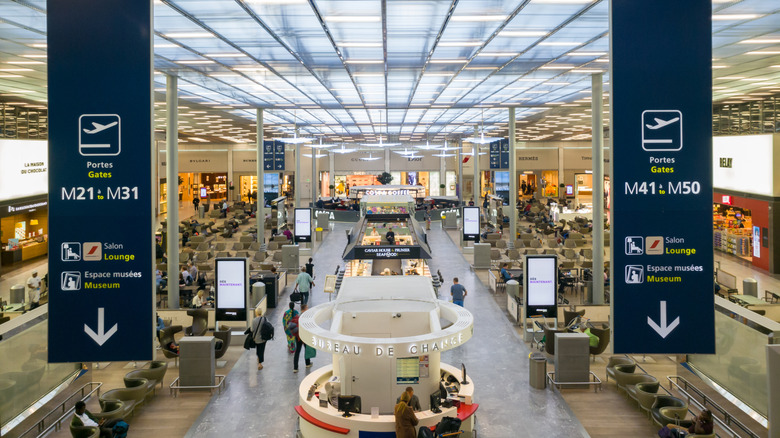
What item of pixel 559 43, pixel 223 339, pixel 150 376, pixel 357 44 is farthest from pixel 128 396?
pixel 559 43

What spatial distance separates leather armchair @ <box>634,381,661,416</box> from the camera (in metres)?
8.87

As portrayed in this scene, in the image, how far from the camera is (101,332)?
5.16 m

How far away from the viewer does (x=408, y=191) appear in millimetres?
42500

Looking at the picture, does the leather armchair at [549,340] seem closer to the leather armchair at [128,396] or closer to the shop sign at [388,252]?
the shop sign at [388,252]

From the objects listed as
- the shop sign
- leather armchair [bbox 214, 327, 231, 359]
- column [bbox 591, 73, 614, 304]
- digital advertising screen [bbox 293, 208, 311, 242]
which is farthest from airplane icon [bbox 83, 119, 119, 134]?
digital advertising screen [bbox 293, 208, 311, 242]

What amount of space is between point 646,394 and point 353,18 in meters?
7.36

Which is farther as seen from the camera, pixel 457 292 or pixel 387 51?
pixel 457 292

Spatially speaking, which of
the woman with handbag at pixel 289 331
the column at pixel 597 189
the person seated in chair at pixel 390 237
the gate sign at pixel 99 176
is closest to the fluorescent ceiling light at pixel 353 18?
the gate sign at pixel 99 176

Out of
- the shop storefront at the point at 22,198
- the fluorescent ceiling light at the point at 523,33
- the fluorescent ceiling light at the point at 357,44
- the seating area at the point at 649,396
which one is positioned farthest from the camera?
the shop storefront at the point at 22,198

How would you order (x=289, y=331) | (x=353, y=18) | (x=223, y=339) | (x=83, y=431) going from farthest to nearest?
(x=223, y=339)
(x=289, y=331)
(x=353, y=18)
(x=83, y=431)

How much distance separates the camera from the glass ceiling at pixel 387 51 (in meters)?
9.13

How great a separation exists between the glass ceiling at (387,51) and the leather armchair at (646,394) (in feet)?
18.9

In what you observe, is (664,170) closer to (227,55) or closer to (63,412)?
(63,412)

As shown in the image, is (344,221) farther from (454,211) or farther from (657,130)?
(657,130)
